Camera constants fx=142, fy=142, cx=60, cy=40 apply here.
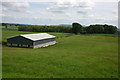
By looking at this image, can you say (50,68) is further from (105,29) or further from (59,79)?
(105,29)

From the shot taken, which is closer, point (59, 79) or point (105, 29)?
point (59, 79)

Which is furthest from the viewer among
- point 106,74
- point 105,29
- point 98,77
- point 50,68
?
point 105,29

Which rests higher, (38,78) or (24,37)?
(24,37)

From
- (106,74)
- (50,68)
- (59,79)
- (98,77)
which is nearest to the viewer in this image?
(59,79)

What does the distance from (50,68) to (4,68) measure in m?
6.29

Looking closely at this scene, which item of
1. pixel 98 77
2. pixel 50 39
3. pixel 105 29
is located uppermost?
pixel 105 29

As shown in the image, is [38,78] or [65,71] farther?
[65,71]

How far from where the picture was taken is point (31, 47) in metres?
44.7

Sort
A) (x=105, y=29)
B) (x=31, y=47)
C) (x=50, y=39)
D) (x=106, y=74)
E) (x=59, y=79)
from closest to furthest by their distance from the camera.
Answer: (x=59, y=79), (x=106, y=74), (x=31, y=47), (x=50, y=39), (x=105, y=29)

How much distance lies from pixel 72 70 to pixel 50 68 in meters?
3.09

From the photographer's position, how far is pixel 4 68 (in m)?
19.4

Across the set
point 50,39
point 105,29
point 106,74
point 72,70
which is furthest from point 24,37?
point 105,29

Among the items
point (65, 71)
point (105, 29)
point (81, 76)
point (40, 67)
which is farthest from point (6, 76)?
point (105, 29)

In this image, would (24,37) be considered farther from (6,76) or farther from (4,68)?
(6,76)
